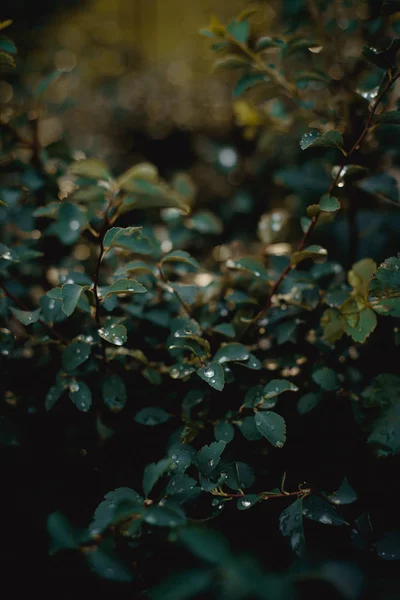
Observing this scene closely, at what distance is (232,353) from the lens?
891 millimetres

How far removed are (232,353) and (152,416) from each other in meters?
0.22

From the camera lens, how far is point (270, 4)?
1702 mm

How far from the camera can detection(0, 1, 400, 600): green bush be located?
72 cm

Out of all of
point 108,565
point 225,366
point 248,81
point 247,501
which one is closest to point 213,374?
point 225,366

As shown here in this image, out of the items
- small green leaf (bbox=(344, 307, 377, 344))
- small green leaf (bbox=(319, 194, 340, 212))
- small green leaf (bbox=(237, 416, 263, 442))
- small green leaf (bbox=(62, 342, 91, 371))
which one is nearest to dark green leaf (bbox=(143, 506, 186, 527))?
small green leaf (bbox=(237, 416, 263, 442))

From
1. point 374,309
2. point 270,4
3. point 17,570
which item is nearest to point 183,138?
point 270,4

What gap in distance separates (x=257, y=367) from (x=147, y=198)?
0.42 meters

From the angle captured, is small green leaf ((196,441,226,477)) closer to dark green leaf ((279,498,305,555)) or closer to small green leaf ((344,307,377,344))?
dark green leaf ((279,498,305,555))

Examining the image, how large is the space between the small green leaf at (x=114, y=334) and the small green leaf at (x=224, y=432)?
26 centimetres

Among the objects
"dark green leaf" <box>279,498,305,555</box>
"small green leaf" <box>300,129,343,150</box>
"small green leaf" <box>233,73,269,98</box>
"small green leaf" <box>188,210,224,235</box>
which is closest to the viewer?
"dark green leaf" <box>279,498,305,555</box>

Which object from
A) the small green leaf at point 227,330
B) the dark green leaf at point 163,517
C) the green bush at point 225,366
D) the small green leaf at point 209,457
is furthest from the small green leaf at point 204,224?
the dark green leaf at point 163,517

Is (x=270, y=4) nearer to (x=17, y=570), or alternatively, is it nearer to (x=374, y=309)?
(x=374, y=309)

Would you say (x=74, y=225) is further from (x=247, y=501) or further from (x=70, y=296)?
(x=247, y=501)

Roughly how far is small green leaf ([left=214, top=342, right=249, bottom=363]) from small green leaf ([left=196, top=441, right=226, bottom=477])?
161 mm
